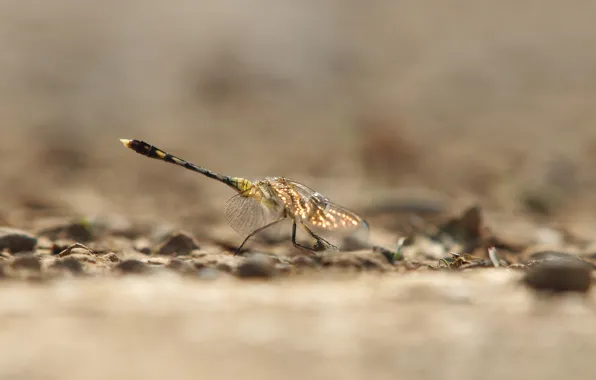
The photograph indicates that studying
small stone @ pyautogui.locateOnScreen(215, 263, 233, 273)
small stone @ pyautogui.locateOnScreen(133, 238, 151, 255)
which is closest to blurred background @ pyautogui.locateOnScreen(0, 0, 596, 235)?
small stone @ pyautogui.locateOnScreen(133, 238, 151, 255)

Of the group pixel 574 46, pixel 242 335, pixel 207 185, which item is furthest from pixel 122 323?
pixel 574 46

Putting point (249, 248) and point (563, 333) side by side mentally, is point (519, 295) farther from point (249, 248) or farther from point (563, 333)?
point (249, 248)

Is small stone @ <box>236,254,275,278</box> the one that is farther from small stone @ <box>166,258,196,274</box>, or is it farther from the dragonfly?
the dragonfly

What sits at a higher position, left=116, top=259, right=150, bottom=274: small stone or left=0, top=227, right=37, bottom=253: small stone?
left=0, top=227, right=37, bottom=253: small stone

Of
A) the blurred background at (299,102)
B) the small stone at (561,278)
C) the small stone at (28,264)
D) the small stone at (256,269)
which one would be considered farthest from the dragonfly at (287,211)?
the blurred background at (299,102)

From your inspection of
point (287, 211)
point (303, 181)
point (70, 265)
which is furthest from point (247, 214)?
point (303, 181)

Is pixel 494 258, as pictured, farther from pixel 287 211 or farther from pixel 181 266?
pixel 181 266
